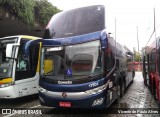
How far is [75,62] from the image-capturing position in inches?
328

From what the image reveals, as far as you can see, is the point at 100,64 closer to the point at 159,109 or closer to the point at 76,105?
the point at 76,105

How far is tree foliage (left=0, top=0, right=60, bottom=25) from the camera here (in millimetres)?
15719

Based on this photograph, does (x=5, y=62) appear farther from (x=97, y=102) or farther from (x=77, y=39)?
(x=97, y=102)

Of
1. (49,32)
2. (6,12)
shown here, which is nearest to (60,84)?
(49,32)

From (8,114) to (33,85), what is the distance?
2826 mm

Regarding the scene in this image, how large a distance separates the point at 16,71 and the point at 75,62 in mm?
3912

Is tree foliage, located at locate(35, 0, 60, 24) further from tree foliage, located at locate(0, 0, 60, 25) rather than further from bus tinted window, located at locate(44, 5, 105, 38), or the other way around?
bus tinted window, located at locate(44, 5, 105, 38)

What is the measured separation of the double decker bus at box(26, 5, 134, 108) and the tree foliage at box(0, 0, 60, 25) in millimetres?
7465

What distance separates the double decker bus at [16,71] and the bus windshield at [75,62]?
8.25 ft

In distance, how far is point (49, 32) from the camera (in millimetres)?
9352

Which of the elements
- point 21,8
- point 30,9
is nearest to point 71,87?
point 21,8

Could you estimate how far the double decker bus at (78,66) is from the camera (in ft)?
26.4

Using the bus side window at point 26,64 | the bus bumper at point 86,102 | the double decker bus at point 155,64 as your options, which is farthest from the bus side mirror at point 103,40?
the bus side window at point 26,64

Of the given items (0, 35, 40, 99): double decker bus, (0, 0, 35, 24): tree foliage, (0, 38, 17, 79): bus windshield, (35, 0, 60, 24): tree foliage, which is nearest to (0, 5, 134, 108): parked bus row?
(0, 35, 40, 99): double decker bus
